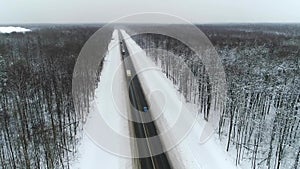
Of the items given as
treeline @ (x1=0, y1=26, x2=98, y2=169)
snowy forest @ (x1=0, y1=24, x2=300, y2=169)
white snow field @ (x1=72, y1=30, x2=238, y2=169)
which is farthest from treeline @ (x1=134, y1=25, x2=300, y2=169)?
treeline @ (x1=0, y1=26, x2=98, y2=169)

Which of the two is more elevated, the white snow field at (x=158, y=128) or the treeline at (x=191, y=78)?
the treeline at (x=191, y=78)

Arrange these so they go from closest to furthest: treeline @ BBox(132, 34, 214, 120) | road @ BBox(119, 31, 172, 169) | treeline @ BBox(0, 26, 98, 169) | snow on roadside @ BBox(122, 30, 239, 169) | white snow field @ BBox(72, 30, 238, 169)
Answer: treeline @ BBox(0, 26, 98, 169) < road @ BBox(119, 31, 172, 169) < snow on roadside @ BBox(122, 30, 239, 169) < white snow field @ BBox(72, 30, 238, 169) < treeline @ BBox(132, 34, 214, 120)

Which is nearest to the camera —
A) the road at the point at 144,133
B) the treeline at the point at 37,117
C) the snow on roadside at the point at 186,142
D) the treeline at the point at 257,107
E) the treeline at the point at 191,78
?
the treeline at the point at 37,117

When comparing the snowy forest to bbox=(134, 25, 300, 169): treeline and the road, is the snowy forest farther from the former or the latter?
the road

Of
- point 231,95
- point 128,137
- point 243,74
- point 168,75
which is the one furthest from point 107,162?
point 168,75

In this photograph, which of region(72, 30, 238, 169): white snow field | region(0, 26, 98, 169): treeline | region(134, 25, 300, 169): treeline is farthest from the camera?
region(134, 25, 300, 169): treeline

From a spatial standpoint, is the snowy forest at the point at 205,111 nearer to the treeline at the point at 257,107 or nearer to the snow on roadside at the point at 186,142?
the treeline at the point at 257,107

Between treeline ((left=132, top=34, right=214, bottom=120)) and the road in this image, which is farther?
treeline ((left=132, top=34, right=214, bottom=120))

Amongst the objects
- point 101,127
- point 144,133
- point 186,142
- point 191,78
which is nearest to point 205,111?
point 186,142

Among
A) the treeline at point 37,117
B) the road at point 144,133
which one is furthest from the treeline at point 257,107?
the treeline at point 37,117
